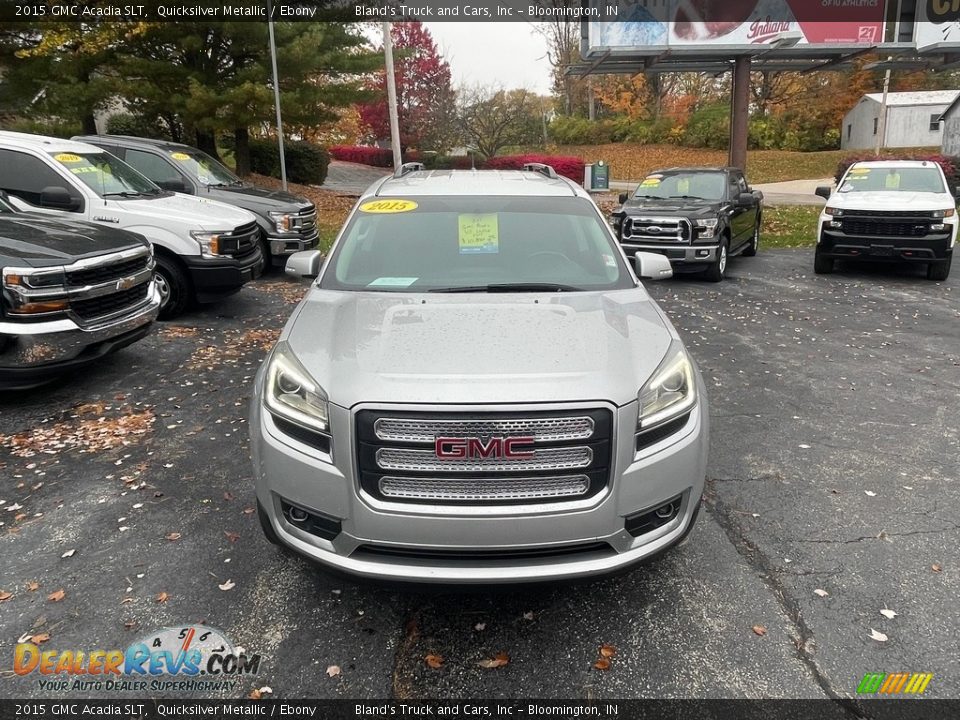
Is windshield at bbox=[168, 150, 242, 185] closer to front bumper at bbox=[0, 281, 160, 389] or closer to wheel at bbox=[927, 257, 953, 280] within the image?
front bumper at bbox=[0, 281, 160, 389]

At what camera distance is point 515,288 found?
3.67 meters

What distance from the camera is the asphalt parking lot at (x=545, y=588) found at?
8.85ft

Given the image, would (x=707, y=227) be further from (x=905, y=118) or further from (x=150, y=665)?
(x=905, y=118)

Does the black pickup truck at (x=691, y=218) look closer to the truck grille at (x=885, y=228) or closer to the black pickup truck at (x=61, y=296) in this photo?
the truck grille at (x=885, y=228)

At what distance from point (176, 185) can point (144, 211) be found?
2.28 m

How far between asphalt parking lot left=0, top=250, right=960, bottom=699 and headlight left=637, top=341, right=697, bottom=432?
30.9 inches

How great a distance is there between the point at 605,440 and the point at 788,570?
4.70ft

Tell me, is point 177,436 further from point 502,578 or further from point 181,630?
point 502,578

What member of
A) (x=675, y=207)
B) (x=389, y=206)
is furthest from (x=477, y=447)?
(x=675, y=207)

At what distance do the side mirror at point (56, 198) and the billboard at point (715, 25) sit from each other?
14.7 metres

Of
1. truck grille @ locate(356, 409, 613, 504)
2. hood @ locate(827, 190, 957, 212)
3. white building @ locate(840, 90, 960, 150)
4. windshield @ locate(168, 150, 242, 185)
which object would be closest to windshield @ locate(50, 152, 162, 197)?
windshield @ locate(168, 150, 242, 185)

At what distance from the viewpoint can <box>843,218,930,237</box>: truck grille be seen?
33.2 feet

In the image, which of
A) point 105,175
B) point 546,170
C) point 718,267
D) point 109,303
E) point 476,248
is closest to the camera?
point 476,248

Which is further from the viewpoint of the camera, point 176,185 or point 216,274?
point 176,185
